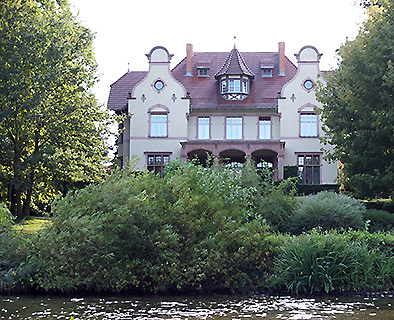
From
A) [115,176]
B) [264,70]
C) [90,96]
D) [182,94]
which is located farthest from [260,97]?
[115,176]

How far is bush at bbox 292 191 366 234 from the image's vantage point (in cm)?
1507

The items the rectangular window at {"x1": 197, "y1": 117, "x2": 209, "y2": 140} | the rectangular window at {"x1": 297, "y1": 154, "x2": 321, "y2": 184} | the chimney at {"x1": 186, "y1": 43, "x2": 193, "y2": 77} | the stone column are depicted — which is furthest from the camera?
the chimney at {"x1": 186, "y1": 43, "x2": 193, "y2": 77}

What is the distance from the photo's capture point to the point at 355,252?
11.6 metres

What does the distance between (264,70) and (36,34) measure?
2042 centimetres

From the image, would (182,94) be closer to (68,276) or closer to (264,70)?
(264,70)

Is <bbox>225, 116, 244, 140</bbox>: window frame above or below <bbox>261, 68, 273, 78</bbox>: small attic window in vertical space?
below

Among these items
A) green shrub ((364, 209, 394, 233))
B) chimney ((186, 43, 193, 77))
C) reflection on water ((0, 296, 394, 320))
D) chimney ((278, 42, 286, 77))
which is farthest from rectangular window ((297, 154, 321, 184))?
reflection on water ((0, 296, 394, 320))

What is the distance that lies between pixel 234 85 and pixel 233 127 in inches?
122

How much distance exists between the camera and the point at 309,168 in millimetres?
36281

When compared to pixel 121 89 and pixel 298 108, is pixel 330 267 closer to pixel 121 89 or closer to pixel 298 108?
pixel 298 108

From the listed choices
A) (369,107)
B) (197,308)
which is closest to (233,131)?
(369,107)

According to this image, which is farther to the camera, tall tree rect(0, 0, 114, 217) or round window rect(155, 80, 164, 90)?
round window rect(155, 80, 164, 90)

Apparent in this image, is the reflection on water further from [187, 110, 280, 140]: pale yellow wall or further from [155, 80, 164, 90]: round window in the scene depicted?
[155, 80, 164, 90]: round window

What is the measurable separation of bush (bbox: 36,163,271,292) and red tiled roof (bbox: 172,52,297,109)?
2552cm
